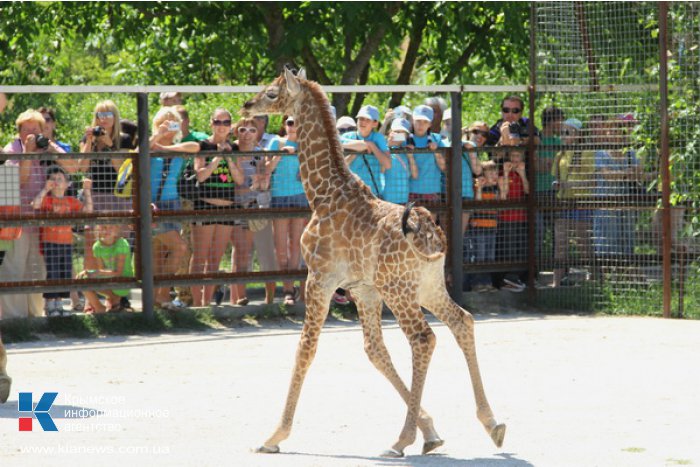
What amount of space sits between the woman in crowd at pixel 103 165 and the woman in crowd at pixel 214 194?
0.73 metres

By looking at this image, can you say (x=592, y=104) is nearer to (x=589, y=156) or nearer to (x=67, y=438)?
(x=589, y=156)

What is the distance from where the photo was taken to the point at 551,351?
35.8ft

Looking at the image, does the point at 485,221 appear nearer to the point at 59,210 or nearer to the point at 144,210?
the point at 144,210

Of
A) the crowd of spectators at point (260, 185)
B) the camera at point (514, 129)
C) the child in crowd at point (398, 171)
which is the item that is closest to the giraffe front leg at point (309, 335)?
the crowd of spectators at point (260, 185)

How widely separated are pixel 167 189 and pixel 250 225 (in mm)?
929

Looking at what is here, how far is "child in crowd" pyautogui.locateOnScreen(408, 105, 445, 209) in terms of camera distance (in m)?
13.5

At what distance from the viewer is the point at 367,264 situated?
7609 mm

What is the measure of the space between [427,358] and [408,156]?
6093 mm

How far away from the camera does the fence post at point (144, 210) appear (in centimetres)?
1218

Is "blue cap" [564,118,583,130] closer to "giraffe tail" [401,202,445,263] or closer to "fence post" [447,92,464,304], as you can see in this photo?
"fence post" [447,92,464,304]

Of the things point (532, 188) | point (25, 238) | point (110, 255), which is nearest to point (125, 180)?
point (110, 255)

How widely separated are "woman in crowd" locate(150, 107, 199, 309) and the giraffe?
4539 millimetres

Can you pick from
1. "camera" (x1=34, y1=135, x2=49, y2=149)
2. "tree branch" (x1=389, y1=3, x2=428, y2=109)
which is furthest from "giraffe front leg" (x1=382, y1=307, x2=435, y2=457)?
"tree branch" (x1=389, y1=3, x2=428, y2=109)

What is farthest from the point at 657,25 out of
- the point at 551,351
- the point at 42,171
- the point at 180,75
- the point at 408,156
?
the point at 180,75
